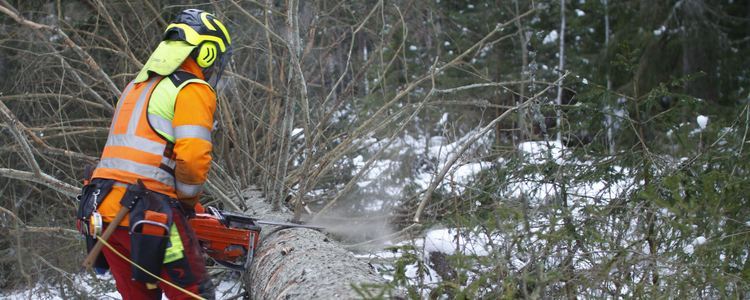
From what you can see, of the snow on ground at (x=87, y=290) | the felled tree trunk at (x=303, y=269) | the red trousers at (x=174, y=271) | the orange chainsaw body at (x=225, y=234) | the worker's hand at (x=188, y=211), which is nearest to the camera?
the felled tree trunk at (x=303, y=269)

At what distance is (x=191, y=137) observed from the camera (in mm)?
2213

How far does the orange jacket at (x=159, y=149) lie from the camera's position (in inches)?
86.4

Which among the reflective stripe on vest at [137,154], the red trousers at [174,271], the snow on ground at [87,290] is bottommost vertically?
the snow on ground at [87,290]

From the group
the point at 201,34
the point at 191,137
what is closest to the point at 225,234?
the point at 191,137

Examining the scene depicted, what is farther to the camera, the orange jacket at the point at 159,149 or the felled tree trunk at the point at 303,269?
the orange jacket at the point at 159,149

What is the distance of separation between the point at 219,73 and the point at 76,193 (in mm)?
1662

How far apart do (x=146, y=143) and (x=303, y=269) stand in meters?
1.06

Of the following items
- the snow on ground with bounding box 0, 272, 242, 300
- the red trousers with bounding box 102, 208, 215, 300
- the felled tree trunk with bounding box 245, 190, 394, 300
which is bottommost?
the snow on ground with bounding box 0, 272, 242, 300

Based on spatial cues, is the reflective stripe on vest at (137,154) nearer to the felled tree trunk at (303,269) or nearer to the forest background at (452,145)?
the felled tree trunk at (303,269)

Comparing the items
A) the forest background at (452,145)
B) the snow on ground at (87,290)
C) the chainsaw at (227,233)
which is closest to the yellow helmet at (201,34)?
the forest background at (452,145)

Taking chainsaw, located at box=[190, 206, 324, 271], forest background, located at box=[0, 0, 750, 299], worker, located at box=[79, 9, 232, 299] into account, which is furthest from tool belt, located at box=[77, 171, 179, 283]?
forest background, located at box=[0, 0, 750, 299]

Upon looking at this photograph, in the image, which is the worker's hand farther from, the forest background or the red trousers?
the forest background

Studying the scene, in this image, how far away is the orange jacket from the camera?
2.19 meters

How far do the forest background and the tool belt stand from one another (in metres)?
1.12
